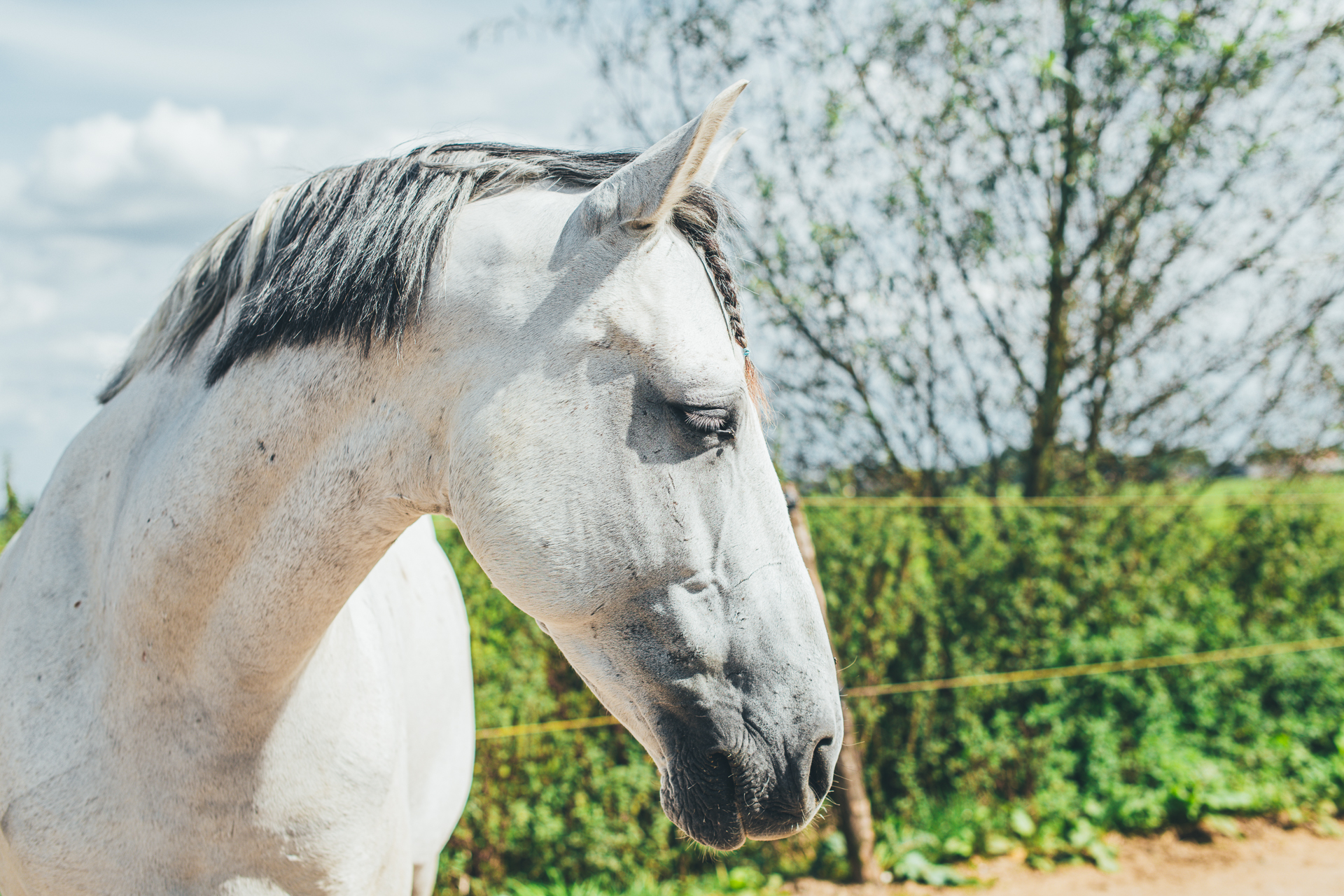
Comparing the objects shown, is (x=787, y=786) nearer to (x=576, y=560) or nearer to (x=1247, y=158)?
(x=576, y=560)

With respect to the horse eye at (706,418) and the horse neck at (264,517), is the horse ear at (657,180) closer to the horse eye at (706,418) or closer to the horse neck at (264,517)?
the horse eye at (706,418)

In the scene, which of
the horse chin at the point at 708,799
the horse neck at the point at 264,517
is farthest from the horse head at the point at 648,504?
the horse neck at the point at 264,517

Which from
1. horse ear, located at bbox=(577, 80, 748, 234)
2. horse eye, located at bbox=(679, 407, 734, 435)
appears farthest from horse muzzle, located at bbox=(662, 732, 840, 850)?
horse ear, located at bbox=(577, 80, 748, 234)

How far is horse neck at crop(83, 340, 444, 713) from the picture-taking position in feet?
4.54

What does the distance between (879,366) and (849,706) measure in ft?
10.0

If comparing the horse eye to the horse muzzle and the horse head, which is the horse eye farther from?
the horse muzzle

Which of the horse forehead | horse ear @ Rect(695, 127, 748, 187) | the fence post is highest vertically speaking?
horse ear @ Rect(695, 127, 748, 187)

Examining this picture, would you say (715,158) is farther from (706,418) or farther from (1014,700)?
(1014,700)

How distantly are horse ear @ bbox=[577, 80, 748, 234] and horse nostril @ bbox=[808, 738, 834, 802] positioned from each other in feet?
2.79

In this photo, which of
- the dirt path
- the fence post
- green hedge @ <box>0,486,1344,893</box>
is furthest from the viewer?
the dirt path

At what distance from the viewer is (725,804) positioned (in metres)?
1.33

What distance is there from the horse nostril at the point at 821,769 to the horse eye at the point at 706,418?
505mm

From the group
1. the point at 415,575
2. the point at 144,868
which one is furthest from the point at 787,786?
the point at 415,575

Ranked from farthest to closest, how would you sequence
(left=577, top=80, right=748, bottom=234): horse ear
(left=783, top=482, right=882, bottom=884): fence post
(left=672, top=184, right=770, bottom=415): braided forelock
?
(left=783, top=482, right=882, bottom=884): fence post, (left=672, top=184, right=770, bottom=415): braided forelock, (left=577, top=80, right=748, bottom=234): horse ear
